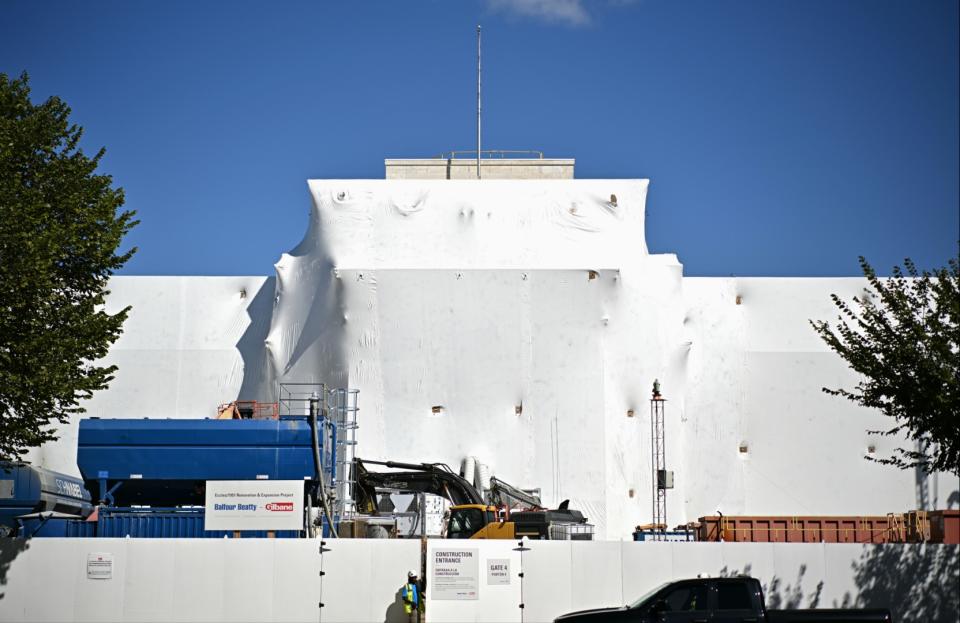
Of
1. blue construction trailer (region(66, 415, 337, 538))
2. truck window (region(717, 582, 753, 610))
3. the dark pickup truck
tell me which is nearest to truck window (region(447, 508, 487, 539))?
blue construction trailer (region(66, 415, 337, 538))

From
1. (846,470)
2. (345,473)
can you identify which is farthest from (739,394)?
(345,473)

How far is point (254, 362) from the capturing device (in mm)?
47812

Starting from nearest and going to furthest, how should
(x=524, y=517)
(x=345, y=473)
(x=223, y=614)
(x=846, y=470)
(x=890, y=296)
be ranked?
(x=890, y=296) < (x=223, y=614) < (x=524, y=517) < (x=345, y=473) < (x=846, y=470)

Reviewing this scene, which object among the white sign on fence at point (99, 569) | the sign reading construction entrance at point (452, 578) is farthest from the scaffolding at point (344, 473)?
the white sign on fence at point (99, 569)

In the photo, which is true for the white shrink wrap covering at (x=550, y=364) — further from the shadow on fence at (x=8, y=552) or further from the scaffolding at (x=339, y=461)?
the shadow on fence at (x=8, y=552)

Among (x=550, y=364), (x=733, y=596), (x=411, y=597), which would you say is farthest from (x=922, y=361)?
(x=550, y=364)

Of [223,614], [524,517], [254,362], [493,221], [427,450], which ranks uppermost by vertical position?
[493,221]

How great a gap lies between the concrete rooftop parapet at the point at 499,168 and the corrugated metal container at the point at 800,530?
66.7 feet

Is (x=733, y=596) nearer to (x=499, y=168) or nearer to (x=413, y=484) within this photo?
(x=413, y=484)

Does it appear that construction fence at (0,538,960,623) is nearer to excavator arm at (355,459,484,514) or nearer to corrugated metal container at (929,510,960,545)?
corrugated metal container at (929,510,960,545)

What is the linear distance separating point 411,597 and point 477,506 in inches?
220

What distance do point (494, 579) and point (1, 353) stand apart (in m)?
11.8

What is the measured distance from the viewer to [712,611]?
762 inches

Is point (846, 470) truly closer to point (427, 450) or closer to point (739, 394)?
point (739, 394)
